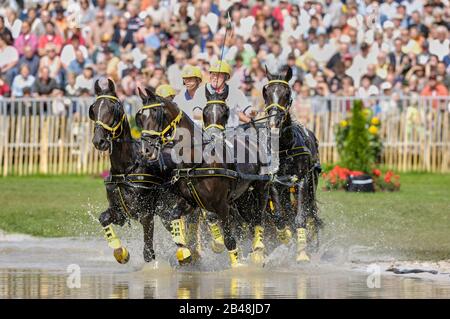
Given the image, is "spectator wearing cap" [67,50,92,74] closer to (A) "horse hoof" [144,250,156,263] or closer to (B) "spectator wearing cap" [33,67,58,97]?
(B) "spectator wearing cap" [33,67,58,97]

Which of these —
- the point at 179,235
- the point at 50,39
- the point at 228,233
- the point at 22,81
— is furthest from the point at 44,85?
the point at 179,235

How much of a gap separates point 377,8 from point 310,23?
56.8 inches

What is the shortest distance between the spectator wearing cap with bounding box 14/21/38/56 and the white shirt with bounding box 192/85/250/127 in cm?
1213

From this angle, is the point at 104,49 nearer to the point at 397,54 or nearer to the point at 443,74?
the point at 397,54

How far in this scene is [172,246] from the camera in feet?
50.9

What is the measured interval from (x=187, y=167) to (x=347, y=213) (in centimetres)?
698

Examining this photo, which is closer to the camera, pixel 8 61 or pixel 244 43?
pixel 244 43

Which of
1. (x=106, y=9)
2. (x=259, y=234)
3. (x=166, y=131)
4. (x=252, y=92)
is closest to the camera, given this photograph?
(x=166, y=131)

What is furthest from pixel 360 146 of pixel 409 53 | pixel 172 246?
pixel 172 246

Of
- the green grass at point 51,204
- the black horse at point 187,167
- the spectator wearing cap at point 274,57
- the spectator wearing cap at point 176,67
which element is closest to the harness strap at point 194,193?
the black horse at point 187,167

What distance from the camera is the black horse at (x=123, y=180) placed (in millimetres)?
13617

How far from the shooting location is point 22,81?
2686 cm

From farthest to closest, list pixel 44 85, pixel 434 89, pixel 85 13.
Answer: pixel 85 13 < pixel 44 85 < pixel 434 89

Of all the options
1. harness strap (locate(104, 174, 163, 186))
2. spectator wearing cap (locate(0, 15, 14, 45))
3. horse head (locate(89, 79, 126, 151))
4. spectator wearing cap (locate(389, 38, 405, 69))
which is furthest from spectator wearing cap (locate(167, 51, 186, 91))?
horse head (locate(89, 79, 126, 151))
